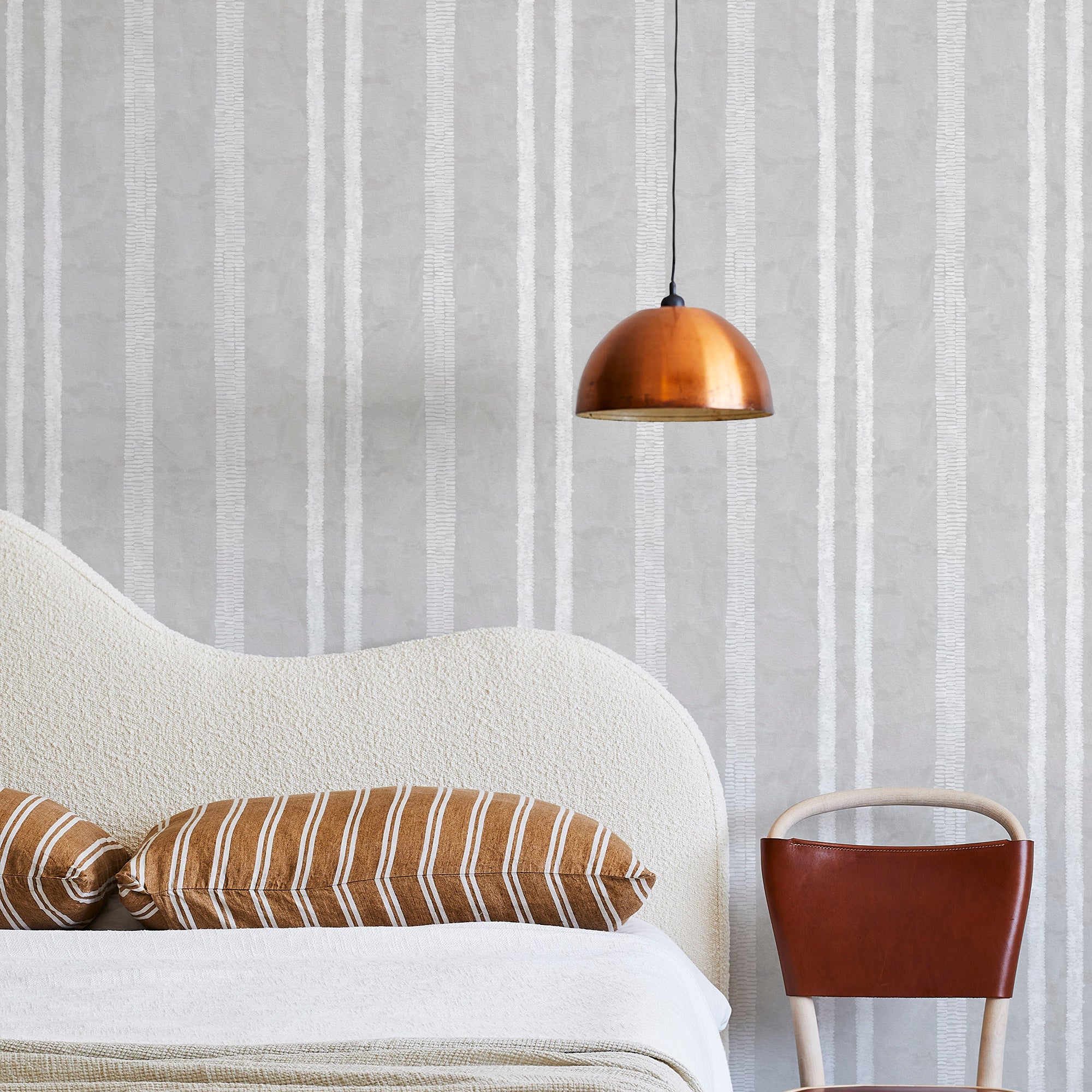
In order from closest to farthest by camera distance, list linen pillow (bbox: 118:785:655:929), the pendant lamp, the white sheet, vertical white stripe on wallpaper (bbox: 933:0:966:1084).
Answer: the white sheet < the pendant lamp < linen pillow (bbox: 118:785:655:929) < vertical white stripe on wallpaper (bbox: 933:0:966:1084)

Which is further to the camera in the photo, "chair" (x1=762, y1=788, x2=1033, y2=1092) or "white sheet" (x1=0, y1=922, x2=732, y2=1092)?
"chair" (x1=762, y1=788, x2=1033, y2=1092)

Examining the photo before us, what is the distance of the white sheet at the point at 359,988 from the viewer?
4.10 ft

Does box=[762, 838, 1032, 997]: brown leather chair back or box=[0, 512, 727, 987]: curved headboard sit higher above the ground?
box=[0, 512, 727, 987]: curved headboard

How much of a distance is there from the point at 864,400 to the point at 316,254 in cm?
108

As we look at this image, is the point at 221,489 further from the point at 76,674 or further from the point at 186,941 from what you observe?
the point at 186,941

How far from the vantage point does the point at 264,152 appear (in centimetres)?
212

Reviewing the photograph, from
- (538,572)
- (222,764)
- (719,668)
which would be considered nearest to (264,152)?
(538,572)

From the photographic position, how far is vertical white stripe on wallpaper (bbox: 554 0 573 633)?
6.87 feet

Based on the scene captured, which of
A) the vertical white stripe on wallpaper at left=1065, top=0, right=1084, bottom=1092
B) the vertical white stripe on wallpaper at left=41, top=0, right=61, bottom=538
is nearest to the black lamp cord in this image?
the vertical white stripe on wallpaper at left=1065, top=0, right=1084, bottom=1092

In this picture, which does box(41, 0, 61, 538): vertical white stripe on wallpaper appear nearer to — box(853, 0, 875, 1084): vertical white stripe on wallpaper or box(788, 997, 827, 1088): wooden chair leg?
box(853, 0, 875, 1084): vertical white stripe on wallpaper

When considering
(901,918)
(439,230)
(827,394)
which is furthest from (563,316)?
(901,918)

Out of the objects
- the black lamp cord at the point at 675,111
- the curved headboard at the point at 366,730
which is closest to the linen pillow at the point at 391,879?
the curved headboard at the point at 366,730

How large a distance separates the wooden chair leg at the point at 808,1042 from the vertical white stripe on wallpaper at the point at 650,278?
0.60 metres

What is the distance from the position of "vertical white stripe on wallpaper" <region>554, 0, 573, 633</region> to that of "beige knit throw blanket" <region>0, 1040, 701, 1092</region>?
3.28 ft
